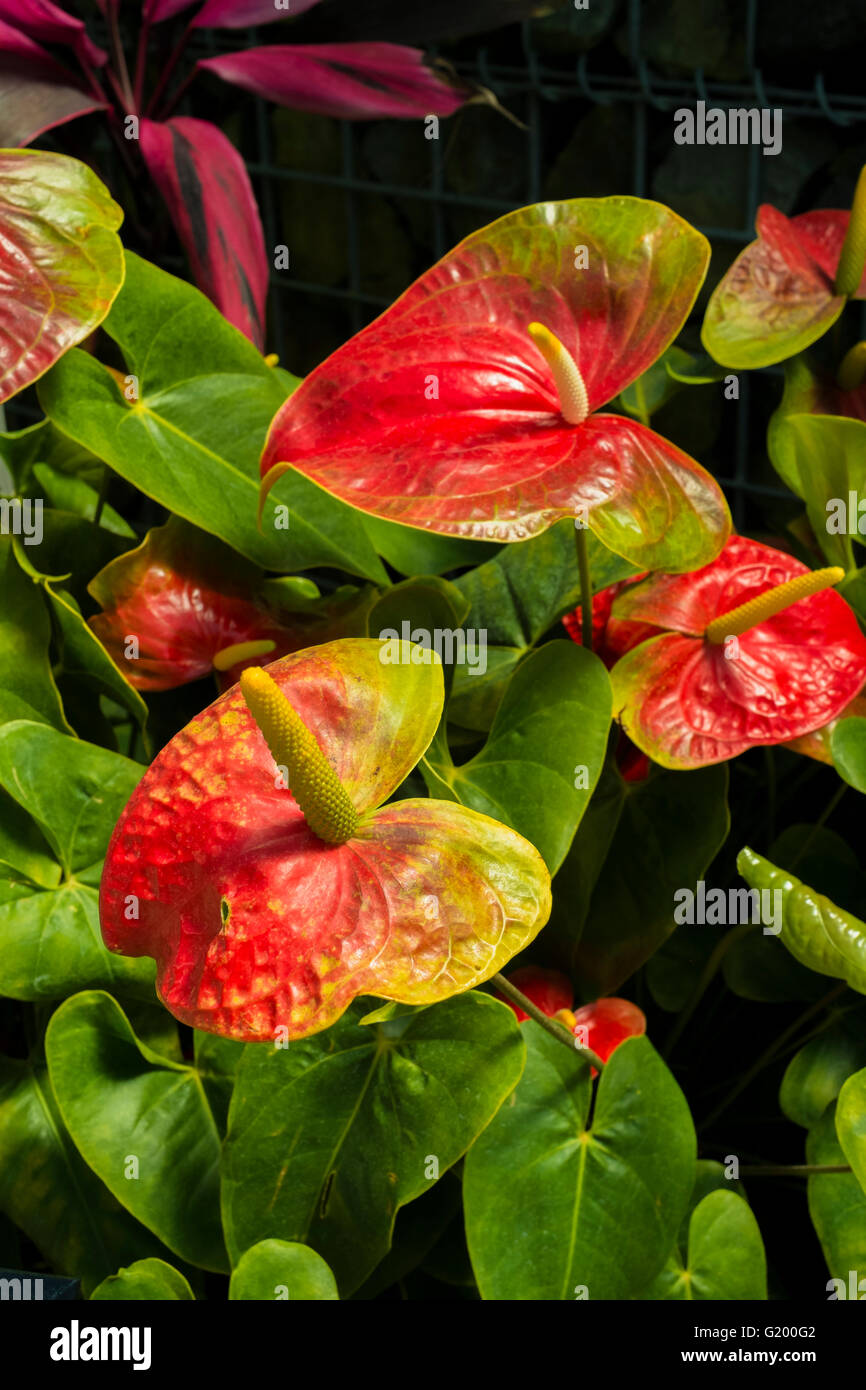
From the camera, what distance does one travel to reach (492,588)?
855 mm

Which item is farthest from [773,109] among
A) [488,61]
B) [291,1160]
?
[291,1160]

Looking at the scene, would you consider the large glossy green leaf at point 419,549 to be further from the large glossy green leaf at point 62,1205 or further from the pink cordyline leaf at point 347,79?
the large glossy green leaf at point 62,1205

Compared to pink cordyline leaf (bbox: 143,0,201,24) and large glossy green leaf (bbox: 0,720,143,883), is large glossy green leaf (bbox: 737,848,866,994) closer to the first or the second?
large glossy green leaf (bbox: 0,720,143,883)

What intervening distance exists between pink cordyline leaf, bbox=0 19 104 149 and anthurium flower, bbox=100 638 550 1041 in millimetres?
531

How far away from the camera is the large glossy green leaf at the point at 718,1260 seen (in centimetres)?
69

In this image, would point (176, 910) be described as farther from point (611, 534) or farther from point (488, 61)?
point (488, 61)

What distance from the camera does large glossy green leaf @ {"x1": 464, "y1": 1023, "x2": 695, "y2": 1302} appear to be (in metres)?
0.63

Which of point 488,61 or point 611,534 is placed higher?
point 488,61

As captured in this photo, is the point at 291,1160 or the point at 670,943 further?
the point at 670,943

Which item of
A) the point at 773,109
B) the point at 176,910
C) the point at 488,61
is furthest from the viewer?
the point at 488,61

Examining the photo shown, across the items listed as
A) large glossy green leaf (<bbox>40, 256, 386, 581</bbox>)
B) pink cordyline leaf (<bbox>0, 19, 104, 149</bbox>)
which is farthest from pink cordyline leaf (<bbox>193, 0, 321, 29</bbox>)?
large glossy green leaf (<bbox>40, 256, 386, 581</bbox>)

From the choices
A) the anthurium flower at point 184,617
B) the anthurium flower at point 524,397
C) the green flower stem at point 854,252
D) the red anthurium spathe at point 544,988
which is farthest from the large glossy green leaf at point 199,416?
the green flower stem at point 854,252

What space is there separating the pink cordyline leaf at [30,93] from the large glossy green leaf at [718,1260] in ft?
2.69
